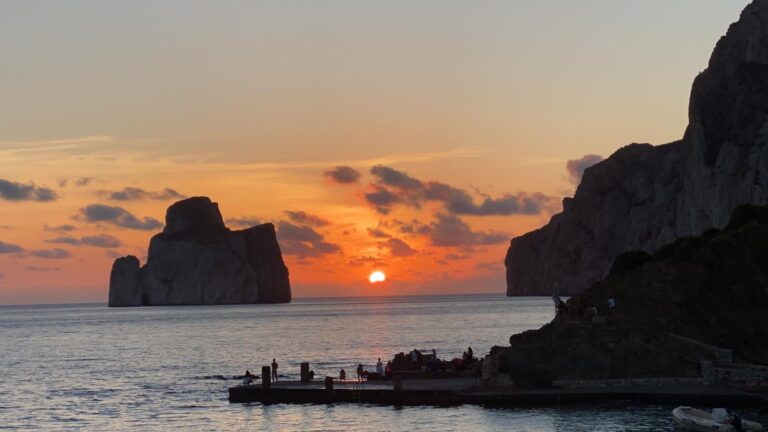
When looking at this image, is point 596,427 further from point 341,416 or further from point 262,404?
point 262,404

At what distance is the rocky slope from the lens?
6606 cm

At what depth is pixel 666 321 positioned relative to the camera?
71.3m

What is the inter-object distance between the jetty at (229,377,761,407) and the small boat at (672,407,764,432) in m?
5.11

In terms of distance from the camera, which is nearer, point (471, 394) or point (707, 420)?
point (707, 420)

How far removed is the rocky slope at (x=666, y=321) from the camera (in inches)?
2601

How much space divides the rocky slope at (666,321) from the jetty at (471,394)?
5.71 ft

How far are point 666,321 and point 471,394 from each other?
1471 centimetres

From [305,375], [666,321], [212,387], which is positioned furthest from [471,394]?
[212,387]

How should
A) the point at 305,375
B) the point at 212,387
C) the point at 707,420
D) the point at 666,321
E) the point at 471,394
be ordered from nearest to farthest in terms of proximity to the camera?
the point at 707,420 < the point at 471,394 < the point at 666,321 < the point at 305,375 < the point at 212,387

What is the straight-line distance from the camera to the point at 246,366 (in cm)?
11262

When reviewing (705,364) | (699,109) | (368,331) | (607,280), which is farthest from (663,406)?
(699,109)

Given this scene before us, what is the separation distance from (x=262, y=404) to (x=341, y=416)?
8686 mm

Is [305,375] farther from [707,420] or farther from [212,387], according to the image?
[707,420]

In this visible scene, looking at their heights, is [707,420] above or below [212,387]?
below
